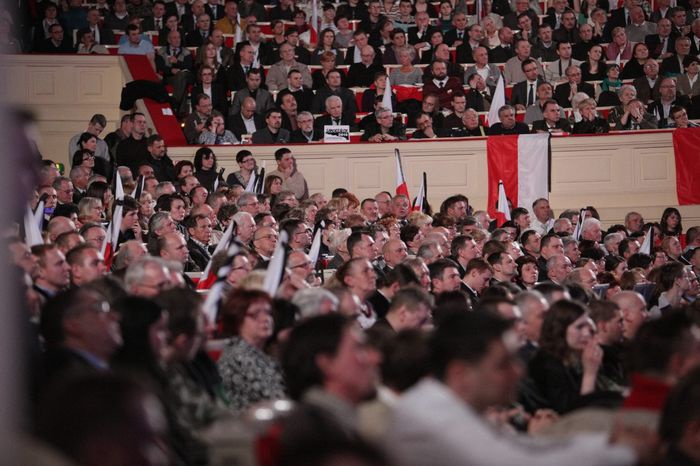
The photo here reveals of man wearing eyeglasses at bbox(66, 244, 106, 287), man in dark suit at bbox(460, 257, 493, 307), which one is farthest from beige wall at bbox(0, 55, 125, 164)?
man wearing eyeglasses at bbox(66, 244, 106, 287)

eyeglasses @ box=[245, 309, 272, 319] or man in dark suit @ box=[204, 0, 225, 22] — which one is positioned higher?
man in dark suit @ box=[204, 0, 225, 22]

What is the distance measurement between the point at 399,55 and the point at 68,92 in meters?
5.11

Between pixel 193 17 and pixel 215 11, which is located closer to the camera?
pixel 193 17

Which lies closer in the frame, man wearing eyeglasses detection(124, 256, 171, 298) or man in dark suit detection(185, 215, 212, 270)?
man wearing eyeglasses detection(124, 256, 171, 298)

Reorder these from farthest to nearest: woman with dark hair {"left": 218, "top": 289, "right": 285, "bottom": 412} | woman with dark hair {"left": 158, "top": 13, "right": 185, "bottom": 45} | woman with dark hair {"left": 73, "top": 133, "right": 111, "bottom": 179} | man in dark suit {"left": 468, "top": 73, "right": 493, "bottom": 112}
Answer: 1. woman with dark hair {"left": 158, "top": 13, "right": 185, "bottom": 45}
2. man in dark suit {"left": 468, "top": 73, "right": 493, "bottom": 112}
3. woman with dark hair {"left": 73, "top": 133, "right": 111, "bottom": 179}
4. woman with dark hair {"left": 218, "top": 289, "right": 285, "bottom": 412}

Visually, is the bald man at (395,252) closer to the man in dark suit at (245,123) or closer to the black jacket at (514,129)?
the man in dark suit at (245,123)

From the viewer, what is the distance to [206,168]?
16047 millimetres

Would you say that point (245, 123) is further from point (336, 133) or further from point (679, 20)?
point (679, 20)

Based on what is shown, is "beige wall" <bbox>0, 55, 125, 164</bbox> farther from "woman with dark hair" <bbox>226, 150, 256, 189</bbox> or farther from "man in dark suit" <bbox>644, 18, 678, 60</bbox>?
"man in dark suit" <bbox>644, 18, 678, 60</bbox>

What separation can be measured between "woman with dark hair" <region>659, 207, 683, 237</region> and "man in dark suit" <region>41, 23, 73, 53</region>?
927 cm

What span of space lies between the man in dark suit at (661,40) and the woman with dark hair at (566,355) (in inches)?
549

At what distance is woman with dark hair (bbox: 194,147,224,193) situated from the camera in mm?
15922

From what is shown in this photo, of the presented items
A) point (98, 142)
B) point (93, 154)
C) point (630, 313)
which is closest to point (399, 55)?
point (98, 142)

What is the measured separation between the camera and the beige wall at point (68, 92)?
61.1 ft
